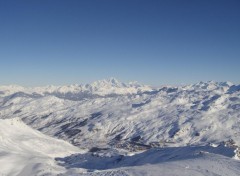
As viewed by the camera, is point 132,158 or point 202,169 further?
point 132,158

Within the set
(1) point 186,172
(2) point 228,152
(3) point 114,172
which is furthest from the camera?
(2) point 228,152

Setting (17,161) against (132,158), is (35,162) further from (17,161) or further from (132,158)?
(132,158)

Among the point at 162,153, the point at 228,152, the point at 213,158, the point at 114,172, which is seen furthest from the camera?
the point at 162,153

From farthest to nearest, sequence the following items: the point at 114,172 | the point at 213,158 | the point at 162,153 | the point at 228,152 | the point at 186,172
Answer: the point at 162,153, the point at 228,152, the point at 213,158, the point at 114,172, the point at 186,172

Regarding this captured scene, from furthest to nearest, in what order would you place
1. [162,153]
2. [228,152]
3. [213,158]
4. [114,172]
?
[162,153] < [228,152] < [213,158] < [114,172]

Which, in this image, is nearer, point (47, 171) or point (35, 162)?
point (47, 171)

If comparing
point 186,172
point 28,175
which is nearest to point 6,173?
point 28,175

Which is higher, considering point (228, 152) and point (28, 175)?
point (228, 152)

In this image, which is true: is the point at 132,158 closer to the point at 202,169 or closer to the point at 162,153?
the point at 162,153

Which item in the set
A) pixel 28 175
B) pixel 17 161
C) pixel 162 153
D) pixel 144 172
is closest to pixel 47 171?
pixel 28 175
